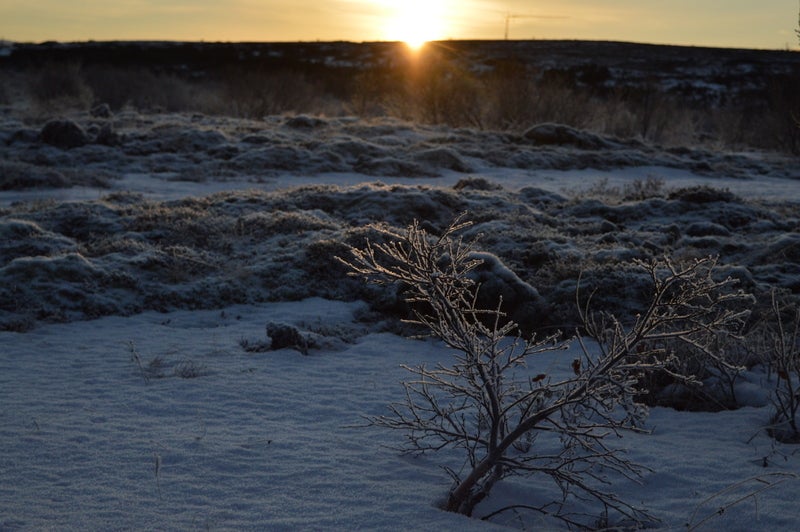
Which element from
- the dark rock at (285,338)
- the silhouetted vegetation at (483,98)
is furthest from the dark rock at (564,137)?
the dark rock at (285,338)

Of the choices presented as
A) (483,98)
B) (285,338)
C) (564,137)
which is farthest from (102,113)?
(285,338)

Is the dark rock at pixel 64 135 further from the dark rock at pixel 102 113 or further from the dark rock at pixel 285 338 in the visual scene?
the dark rock at pixel 285 338

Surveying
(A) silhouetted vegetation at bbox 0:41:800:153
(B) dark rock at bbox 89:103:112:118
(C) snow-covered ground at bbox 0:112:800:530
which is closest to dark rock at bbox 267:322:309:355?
(C) snow-covered ground at bbox 0:112:800:530

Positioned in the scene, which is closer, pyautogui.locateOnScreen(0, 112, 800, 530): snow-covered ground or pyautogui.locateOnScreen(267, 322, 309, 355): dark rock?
pyautogui.locateOnScreen(0, 112, 800, 530): snow-covered ground

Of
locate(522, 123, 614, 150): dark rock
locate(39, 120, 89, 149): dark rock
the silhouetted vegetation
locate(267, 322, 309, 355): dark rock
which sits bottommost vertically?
locate(267, 322, 309, 355): dark rock

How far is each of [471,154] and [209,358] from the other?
12.2 m

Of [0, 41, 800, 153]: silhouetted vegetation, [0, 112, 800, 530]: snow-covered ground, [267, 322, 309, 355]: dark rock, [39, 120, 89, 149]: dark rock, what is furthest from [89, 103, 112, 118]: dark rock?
[267, 322, 309, 355]: dark rock

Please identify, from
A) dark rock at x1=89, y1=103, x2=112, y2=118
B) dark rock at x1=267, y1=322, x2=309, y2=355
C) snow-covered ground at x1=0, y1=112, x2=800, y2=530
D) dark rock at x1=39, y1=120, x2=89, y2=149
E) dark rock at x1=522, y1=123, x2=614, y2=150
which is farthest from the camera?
dark rock at x1=89, y1=103, x2=112, y2=118

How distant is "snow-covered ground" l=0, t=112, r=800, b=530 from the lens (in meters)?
3.20

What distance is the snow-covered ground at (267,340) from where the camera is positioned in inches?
126

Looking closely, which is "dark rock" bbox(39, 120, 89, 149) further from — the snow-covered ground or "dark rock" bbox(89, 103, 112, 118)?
"dark rock" bbox(89, 103, 112, 118)

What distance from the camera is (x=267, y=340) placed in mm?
5727

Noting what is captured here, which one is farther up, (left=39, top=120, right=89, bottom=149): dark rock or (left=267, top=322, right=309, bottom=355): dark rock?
(left=39, top=120, right=89, bottom=149): dark rock

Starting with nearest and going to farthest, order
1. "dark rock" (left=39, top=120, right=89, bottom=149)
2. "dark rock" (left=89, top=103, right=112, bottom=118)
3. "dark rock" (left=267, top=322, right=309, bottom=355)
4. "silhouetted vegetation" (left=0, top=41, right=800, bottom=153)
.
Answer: "dark rock" (left=267, top=322, right=309, bottom=355) < "dark rock" (left=39, top=120, right=89, bottom=149) < "dark rock" (left=89, top=103, right=112, bottom=118) < "silhouetted vegetation" (left=0, top=41, right=800, bottom=153)
